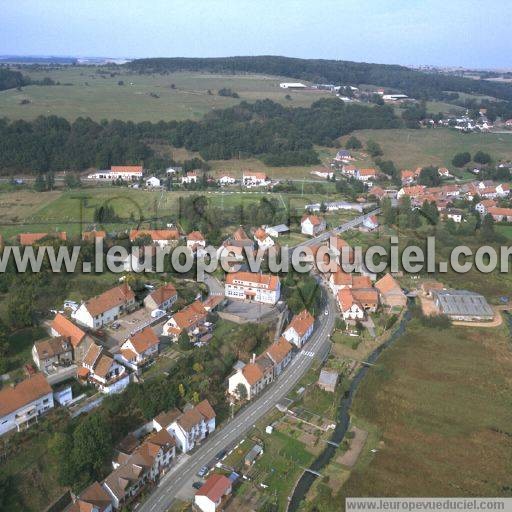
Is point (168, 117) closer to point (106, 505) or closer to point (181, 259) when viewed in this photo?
point (181, 259)

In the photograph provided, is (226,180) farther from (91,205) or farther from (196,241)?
(196,241)

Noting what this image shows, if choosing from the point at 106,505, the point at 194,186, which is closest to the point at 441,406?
the point at 106,505

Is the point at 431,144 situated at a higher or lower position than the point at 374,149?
higher

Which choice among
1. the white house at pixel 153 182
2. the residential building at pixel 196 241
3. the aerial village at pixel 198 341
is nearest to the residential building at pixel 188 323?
the aerial village at pixel 198 341

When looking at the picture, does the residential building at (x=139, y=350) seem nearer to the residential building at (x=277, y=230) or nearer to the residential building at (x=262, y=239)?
the residential building at (x=262, y=239)

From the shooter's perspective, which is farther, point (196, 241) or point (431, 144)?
point (431, 144)

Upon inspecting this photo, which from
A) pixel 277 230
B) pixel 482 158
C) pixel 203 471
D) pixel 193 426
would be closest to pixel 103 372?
pixel 193 426
